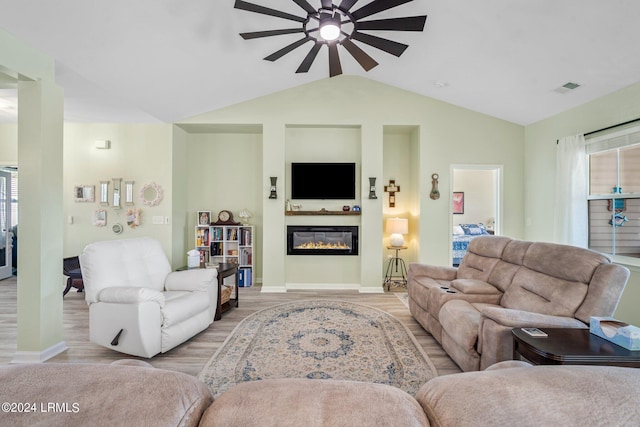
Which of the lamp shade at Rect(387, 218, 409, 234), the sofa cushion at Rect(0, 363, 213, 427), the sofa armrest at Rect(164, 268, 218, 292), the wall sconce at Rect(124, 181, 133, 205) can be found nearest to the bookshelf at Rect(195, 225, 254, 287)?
the wall sconce at Rect(124, 181, 133, 205)

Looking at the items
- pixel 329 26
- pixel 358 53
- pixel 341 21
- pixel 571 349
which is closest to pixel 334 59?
pixel 358 53

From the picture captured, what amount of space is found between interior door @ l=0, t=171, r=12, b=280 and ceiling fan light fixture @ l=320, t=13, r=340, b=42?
6.89m

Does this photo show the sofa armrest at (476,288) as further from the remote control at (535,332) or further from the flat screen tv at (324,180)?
the flat screen tv at (324,180)

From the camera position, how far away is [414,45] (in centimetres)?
347

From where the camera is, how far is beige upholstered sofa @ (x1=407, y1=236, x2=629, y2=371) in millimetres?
1972

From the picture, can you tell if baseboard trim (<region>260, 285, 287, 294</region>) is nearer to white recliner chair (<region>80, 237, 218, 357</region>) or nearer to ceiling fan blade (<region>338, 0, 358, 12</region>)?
white recliner chair (<region>80, 237, 218, 357</region>)

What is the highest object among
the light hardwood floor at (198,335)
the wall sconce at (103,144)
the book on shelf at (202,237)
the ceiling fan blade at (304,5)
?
the ceiling fan blade at (304,5)

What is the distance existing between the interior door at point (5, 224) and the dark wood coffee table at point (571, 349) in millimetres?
7972

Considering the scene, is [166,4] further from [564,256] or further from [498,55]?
[564,256]

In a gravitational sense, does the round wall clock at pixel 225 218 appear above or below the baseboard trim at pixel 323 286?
above

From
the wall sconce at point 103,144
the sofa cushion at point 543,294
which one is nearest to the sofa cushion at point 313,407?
the sofa cushion at point 543,294

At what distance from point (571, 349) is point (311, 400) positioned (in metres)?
1.74

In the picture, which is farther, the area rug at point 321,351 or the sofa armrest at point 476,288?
the sofa armrest at point 476,288

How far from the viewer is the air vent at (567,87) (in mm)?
3418
